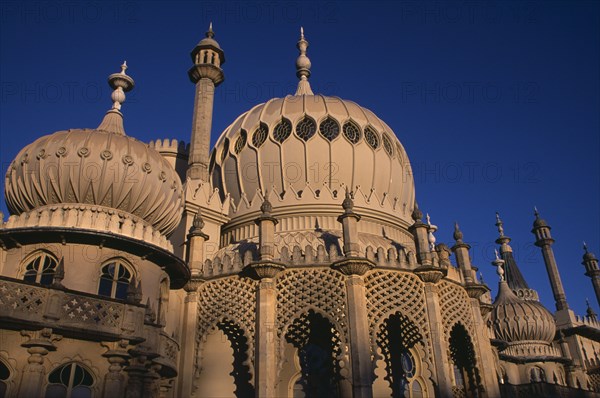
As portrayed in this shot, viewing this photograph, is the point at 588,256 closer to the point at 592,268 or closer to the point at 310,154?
the point at 592,268

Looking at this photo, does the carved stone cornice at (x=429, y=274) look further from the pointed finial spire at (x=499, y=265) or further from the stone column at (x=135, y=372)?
the pointed finial spire at (x=499, y=265)

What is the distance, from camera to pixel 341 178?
23.4 metres

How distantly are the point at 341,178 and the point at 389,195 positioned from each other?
7.92ft

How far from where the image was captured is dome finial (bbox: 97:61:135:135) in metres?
19.2

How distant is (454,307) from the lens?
1888 cm

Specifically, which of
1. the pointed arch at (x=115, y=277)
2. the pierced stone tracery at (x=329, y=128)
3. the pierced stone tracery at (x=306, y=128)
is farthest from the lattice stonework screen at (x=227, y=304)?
the pierced stone tracery at (x=329, y=128)

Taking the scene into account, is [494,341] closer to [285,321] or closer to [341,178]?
[341,178]

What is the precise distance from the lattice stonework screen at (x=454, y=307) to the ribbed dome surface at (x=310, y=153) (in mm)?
5266

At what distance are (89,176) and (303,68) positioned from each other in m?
17.1

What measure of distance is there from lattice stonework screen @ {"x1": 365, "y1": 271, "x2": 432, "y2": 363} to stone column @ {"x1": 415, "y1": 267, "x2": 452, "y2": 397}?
0.16 meters

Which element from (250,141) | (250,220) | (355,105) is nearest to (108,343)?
(250,220)

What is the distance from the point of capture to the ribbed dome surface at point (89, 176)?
52.7ft

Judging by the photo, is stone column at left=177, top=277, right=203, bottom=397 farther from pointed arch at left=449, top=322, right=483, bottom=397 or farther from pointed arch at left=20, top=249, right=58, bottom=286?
pointed arch at left=449, top=322, right=483, bottom=397

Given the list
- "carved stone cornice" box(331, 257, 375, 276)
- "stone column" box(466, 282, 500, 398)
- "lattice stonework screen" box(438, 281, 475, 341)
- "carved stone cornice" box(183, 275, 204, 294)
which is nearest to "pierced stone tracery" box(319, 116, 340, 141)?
"carved stone cornice" box(331, 257, 375, 276)
